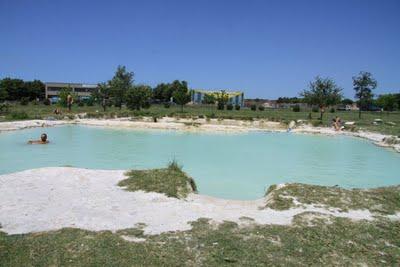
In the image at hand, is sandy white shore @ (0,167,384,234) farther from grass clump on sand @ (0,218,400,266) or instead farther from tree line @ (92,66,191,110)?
tree line @ (92,66,191,110)

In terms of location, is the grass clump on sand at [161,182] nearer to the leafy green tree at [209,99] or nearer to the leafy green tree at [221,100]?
the leafy green tree at [221,100]

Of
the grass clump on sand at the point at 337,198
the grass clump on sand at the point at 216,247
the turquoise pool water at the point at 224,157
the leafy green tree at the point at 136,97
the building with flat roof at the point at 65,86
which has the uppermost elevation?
the building with flat roof at the point at 65,86

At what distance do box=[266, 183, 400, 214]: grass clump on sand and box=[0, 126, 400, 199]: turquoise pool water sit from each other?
9.25ft

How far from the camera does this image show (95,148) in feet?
75.8

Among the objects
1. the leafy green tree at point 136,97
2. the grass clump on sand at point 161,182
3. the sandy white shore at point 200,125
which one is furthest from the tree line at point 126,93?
the grass clump on sand at point 161,182

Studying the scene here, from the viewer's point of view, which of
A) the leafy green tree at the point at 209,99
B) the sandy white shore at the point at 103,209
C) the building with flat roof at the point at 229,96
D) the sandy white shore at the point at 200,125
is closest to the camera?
the sandy white shore at the point at 103,209

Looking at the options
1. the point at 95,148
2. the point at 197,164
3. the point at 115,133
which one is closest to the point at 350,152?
the point at 197,164

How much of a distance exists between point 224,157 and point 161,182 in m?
10.9

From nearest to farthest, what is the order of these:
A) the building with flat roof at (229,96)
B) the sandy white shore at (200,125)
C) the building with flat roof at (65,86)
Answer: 1. the sandy white shore at (200,125)
2. the building with flat roof at (229,96)
3. the building with flat roof at (65,86)

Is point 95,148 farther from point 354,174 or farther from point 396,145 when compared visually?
point 396,145

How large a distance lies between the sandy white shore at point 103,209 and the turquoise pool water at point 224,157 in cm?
356

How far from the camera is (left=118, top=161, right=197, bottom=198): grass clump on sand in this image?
9961 millimetres

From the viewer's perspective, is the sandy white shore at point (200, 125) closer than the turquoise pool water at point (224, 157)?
No

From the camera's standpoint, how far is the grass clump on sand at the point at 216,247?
5.96 metres
